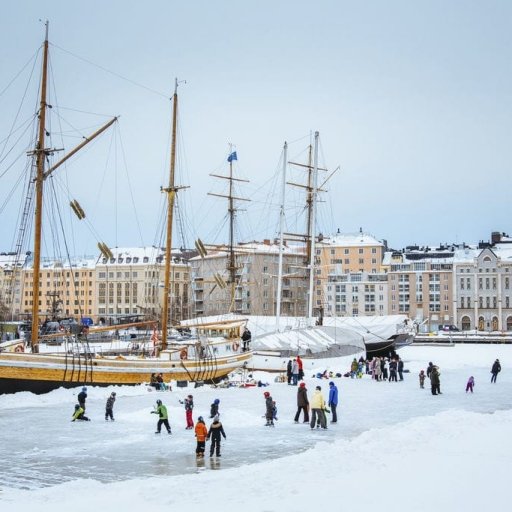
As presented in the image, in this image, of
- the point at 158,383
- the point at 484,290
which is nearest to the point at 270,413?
the point at 158,383

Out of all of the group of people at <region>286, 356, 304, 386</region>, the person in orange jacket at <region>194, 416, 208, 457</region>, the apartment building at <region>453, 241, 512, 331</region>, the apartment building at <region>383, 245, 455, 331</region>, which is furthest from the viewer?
the apartment building at <region>383, 245, 455, 331</region>

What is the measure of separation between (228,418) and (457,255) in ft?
397

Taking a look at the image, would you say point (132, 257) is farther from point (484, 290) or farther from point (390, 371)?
point (390, 371)

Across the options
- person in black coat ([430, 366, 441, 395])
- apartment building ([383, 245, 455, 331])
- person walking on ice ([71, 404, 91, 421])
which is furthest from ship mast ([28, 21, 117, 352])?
apartment building ([383, 245, 455, 331])

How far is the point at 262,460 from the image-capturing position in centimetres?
1973

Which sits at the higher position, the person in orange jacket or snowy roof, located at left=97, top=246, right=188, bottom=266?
snowy roof, located at left=97, top=246, right=188, bottom=266

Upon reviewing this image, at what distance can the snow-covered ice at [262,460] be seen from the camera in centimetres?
1498

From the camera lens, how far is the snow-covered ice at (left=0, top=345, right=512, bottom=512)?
15.0 m

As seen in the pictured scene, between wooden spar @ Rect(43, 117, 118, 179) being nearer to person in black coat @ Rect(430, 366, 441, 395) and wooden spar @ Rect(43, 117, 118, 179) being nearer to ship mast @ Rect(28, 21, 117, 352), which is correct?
ship mast @ Rect(28, 21, 117, 352)

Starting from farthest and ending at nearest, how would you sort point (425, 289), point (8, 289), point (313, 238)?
point (8, 289), point (425, 289), point (313, 238)

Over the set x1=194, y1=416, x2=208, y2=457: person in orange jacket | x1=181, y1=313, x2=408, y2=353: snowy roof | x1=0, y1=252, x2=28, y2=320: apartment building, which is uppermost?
x1=0, y1=252, x2=28, y2=320: apartment building

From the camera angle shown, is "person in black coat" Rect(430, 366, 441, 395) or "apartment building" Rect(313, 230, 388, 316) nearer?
"person in black coat" Rect(430, 366, 441, 395)

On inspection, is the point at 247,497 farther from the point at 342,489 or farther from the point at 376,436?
the point at 376,436

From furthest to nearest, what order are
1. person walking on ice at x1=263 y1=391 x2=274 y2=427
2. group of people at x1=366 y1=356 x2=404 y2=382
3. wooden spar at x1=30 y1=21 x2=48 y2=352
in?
group of people at x1=366 y1=356 x2=404 y2=382 → wooden spar at x1=30 y1=21 x2=48 y2=352 → person walking on ice at x1=263 y1=391 x2=274 y2=427
